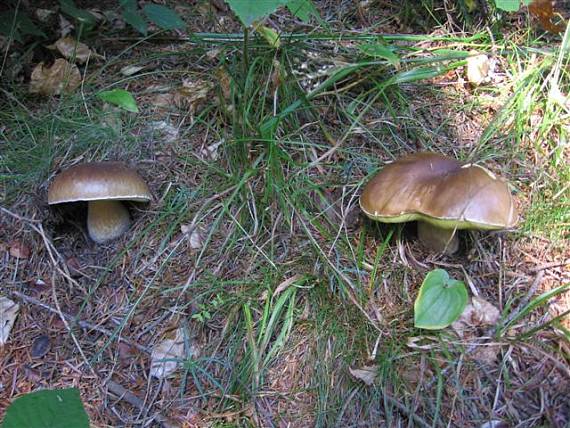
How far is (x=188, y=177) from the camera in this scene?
2336mm

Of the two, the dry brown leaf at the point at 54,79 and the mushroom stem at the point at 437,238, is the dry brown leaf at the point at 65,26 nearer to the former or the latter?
the dry brown leaf at the point at 54,79

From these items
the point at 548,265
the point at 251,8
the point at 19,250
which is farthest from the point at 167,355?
the point at 548,265

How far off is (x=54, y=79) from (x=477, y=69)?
7.97ft

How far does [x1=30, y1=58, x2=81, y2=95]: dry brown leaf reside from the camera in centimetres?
263

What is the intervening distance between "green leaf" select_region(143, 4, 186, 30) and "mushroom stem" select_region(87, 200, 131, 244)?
1.01 m

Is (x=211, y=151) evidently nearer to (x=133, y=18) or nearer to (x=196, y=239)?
(x=196, y=239)

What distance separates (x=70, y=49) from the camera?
109 inches

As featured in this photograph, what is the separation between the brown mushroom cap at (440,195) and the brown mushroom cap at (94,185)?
104 cm

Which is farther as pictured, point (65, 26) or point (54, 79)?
point (65, 26)

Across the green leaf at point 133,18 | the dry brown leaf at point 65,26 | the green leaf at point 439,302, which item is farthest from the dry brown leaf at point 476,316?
the dry brown leaf at point 65,26

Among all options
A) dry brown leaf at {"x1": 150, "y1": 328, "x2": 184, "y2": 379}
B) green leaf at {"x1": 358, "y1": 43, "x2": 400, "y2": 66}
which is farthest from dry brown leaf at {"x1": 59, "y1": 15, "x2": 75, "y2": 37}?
dry brown leaf at {"x1": 150, "y1": 328, "x2": 184, "y2": 379}

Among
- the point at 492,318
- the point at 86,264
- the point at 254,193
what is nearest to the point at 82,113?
the point at 86,264

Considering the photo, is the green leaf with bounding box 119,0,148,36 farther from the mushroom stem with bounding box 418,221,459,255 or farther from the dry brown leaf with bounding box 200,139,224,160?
the mushroom stem with bounding box 418,221,459,255

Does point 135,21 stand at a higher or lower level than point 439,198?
higher
